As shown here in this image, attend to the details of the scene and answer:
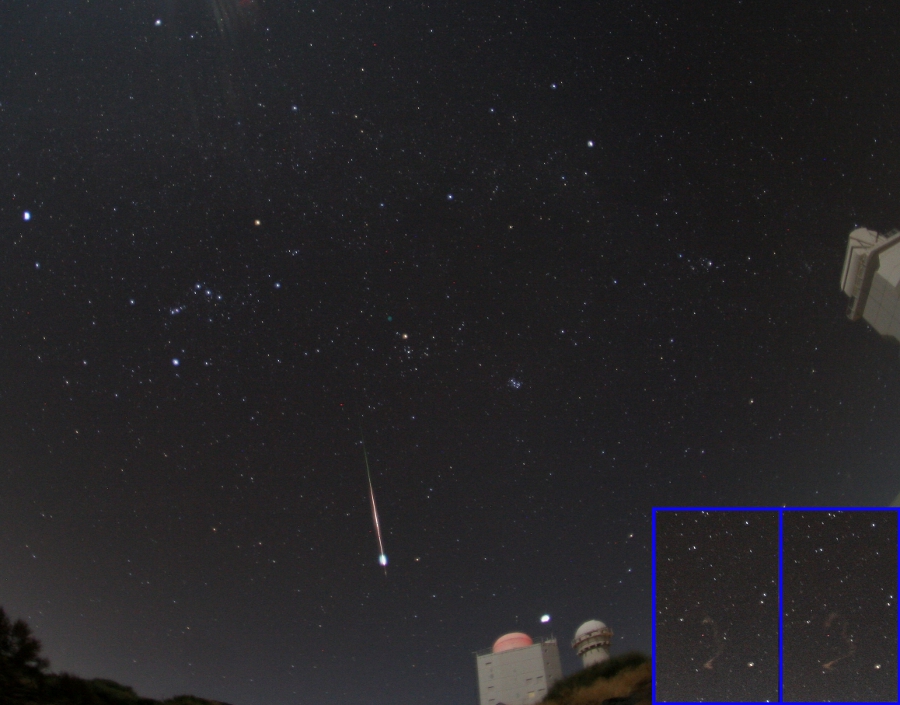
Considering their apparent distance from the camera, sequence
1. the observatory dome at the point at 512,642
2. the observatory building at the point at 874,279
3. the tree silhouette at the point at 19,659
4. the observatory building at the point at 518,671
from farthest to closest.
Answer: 1. the observatory building at the point at 874,279
2. the observatory dome at the point at 512,642
3. the observatory building at the point at 518,671
4. the tree silhouette at the point at 19,659

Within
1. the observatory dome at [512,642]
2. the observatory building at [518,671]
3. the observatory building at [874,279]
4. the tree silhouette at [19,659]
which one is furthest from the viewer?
the observatory building at [874,279]

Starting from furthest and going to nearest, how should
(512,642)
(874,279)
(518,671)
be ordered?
1. (874,279)
2. (512,642)
3. (518,671)

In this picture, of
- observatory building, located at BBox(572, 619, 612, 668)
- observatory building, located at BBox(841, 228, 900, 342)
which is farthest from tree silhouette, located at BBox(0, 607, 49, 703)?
observatory building, located at BBox(841, 228, 900, 342)

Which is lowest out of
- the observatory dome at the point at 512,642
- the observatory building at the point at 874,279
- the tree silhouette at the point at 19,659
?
the tree silhouette at the point at 19,659

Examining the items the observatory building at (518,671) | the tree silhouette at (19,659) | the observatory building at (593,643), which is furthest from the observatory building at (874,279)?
the tree silhouette at (19,659)

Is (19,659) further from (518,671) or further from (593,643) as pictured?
(593,643)

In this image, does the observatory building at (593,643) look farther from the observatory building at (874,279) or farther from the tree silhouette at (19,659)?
the observatory building at (874,279)

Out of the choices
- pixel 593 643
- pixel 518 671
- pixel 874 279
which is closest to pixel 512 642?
pixel 518 671
